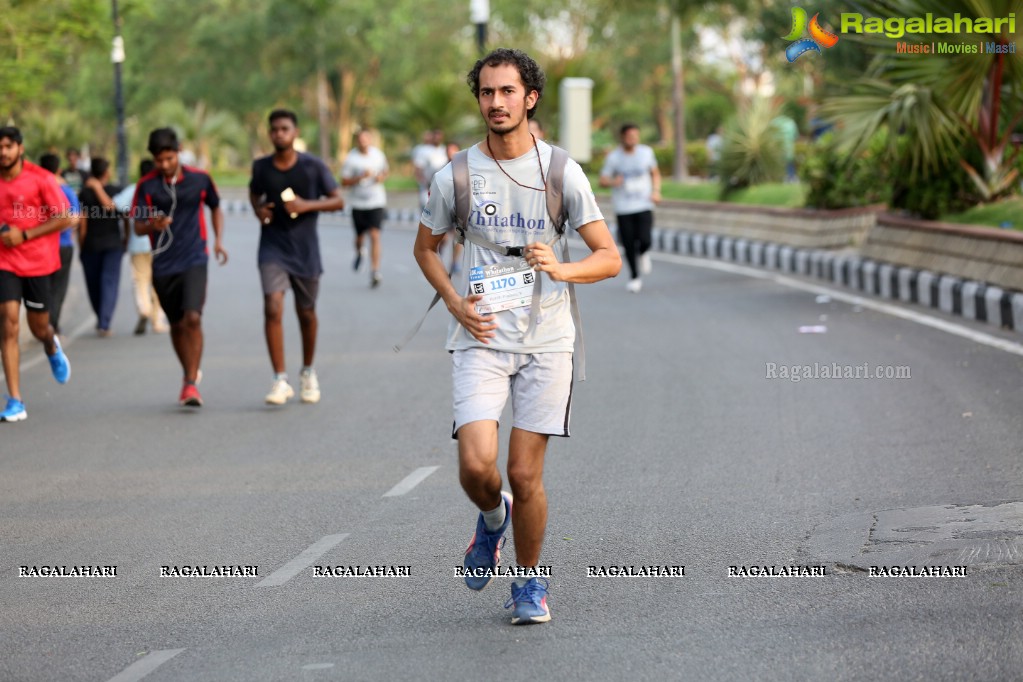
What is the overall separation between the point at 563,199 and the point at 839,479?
120 inches

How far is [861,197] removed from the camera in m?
22.5

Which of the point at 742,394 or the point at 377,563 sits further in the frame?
the point at 742,394

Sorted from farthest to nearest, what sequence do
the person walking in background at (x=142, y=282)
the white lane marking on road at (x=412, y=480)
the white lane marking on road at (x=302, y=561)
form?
1. the person walking in background at (x=142, y=282)
2. the white lane marking on road at (x=412, y=480)
3. the white lane marking on road at (x=302, y=561)

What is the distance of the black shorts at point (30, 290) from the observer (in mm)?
11062

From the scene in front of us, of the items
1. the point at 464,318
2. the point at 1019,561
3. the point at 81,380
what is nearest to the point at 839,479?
the point at 1019,561

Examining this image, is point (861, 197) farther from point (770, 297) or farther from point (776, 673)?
point (776, 673)

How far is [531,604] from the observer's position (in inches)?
224

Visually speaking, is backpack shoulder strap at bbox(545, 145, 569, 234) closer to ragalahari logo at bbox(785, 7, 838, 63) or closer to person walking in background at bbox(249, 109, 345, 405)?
person walking in background at bbox(249, 109, 345, 405)

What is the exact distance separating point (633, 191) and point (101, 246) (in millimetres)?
6204

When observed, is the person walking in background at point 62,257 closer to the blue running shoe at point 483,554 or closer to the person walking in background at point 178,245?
the person walking in background at point 178,245

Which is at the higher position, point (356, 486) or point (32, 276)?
point (32, 276)

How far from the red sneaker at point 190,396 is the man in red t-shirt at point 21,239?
1054 mm

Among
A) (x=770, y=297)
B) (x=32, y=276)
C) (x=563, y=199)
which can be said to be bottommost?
(x=770, y=297)

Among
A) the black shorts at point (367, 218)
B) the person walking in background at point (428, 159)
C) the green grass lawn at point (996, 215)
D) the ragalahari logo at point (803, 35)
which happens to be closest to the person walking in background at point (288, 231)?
the green grass lawn at point (996, 215)
